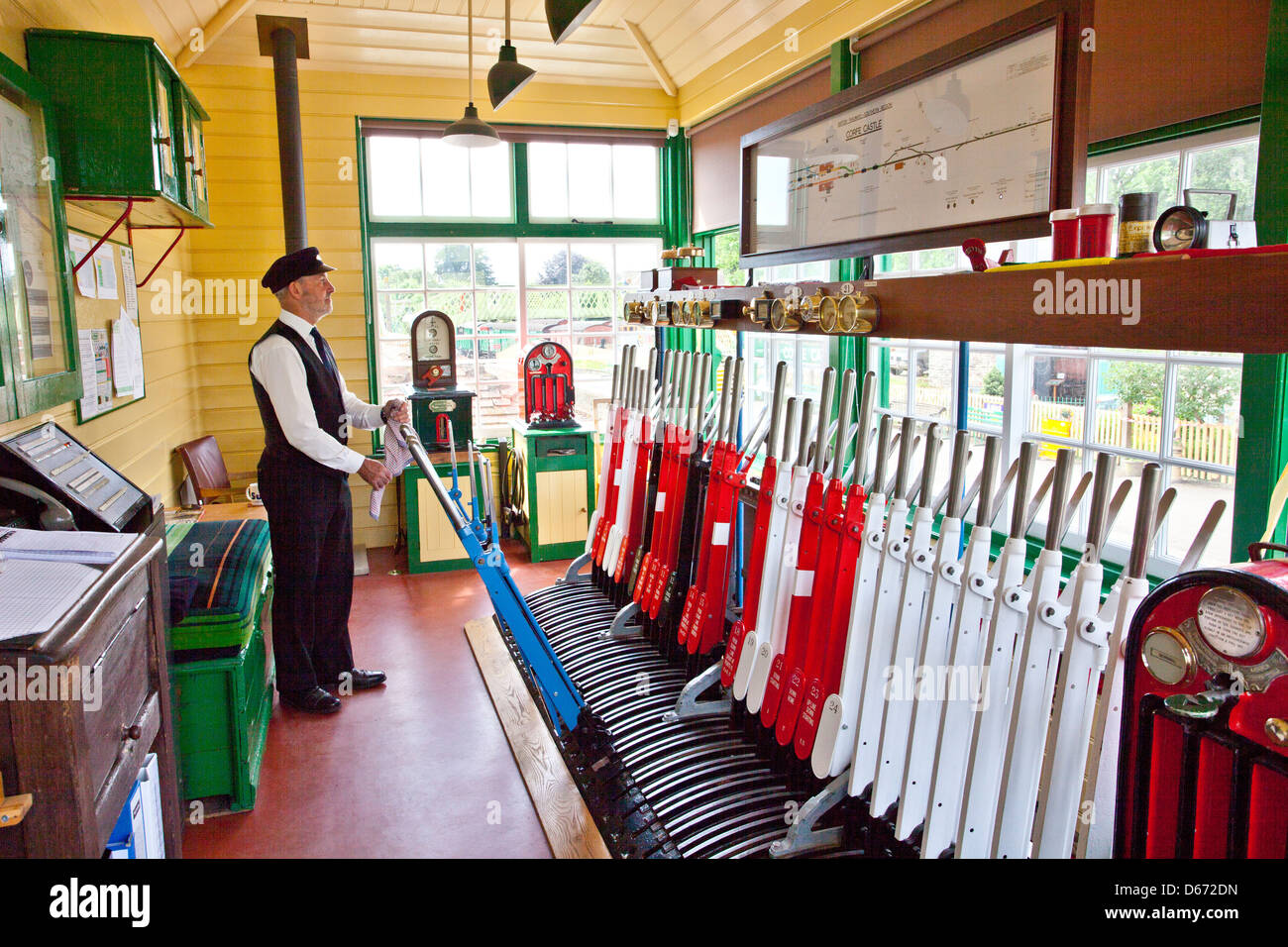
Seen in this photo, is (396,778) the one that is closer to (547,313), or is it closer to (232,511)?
(232,511)

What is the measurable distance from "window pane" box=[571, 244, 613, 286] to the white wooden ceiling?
1.23 meters

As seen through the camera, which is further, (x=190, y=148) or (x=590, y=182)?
(x=590, y=182)

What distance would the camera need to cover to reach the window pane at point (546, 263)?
6859mm

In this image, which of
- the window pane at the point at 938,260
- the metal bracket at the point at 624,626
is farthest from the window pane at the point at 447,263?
the window pane at the point at 938,260

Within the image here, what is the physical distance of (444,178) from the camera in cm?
658

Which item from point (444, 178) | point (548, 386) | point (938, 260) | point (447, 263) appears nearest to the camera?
point (938, 260)

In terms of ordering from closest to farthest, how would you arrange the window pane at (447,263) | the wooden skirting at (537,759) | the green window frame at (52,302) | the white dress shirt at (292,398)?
1. the green window frame at (52,302)
2. the wooden skirting at (537,759)
3. the white dress shirt at (292,398)
4. the window pane at (447,263)

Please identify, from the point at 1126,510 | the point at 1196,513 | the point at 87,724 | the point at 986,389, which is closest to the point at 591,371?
the point at 986,389

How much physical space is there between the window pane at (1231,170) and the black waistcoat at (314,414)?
3.34 m

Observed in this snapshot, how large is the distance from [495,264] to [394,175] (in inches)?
37.5

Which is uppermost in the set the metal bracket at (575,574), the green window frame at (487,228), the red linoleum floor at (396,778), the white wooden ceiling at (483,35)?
the white wooden ceiling at (483,35)

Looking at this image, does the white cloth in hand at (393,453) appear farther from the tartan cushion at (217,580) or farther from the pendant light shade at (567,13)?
the pendant light shade at (567,13)

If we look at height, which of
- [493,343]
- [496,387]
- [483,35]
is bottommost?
[496,387]

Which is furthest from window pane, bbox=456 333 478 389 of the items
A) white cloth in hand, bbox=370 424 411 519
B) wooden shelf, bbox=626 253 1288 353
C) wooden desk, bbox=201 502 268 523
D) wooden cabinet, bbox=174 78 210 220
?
wooden shelf, bbox=626 253 1288 353
